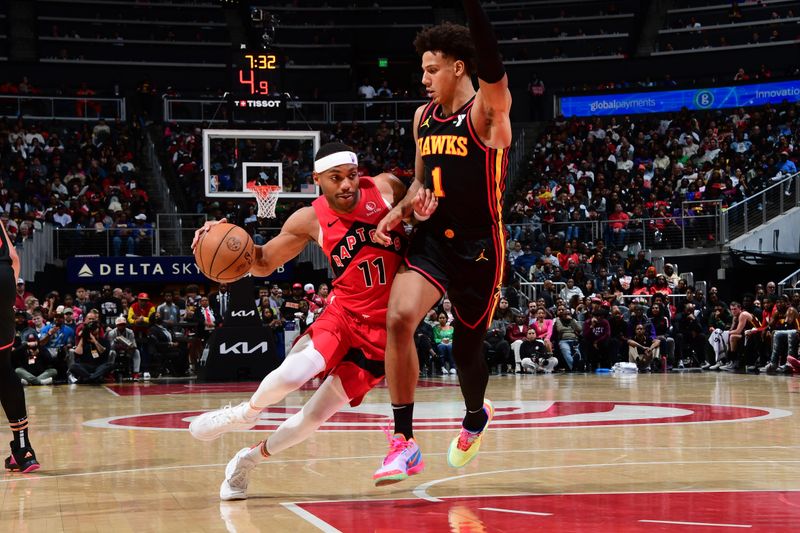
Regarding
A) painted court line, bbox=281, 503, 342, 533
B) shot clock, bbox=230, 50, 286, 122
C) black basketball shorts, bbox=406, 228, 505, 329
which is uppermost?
shot clock, bbox=230, 50, 286, 122

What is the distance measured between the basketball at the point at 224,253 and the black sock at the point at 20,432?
2.17m

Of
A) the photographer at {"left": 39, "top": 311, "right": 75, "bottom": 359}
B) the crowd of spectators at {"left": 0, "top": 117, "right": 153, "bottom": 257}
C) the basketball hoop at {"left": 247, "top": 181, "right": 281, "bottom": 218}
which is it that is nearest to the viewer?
the photographer at {"left": 39, "top": 311, "right": 75, "bottom": 359}

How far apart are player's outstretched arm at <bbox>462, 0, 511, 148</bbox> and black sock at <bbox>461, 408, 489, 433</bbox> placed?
157 centimetres

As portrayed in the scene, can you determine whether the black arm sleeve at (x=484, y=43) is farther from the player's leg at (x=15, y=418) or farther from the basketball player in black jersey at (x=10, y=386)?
the player's leg at (x=15, y=418)

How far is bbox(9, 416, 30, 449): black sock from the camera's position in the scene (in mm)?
6801

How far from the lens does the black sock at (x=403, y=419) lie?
213 inches

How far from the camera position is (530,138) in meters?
31.1

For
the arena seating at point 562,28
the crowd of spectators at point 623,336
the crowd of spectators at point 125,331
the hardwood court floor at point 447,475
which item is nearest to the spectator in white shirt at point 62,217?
the crowd of spectators at point 125,331

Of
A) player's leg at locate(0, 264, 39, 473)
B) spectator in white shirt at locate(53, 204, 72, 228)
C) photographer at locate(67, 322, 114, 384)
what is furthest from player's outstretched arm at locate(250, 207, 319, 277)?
spectator in white shirt at locate(53, 204, 72, 228)

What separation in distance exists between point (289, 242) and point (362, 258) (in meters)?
0.45

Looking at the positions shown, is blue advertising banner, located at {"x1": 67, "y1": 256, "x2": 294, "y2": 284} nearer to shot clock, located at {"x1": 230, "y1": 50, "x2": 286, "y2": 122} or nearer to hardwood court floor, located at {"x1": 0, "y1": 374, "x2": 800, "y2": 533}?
shot clock, located at {"x1": 230, "y1": 50, "x2": 286, "y2": 122}

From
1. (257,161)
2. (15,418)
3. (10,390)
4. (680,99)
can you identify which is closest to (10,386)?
A: (10,390)

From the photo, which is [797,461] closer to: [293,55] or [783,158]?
[783,158]

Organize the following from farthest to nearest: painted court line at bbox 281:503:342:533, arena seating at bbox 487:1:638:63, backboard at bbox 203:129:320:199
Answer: arena seating at bbox 487:1:638:63 → backboard at bbox 203:129:320:199 → painted court line at bbox 281:503:342:533
